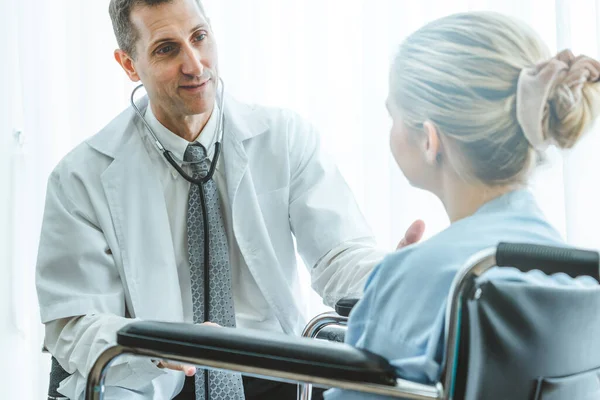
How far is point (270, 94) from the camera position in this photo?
7.30 feet

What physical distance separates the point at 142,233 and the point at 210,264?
0.16 metres

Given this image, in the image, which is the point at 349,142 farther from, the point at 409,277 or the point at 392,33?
the point at 409,277

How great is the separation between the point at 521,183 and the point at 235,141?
0.86 m

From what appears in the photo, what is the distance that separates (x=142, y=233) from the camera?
162 cm

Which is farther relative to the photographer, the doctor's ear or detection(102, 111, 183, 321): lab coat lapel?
the doctor's ear

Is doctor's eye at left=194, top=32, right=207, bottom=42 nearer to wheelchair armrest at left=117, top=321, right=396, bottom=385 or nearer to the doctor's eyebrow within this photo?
the doctor's eyebrow

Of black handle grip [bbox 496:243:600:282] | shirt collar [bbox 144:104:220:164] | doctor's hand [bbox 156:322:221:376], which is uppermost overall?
shirt collar [bbox 144:104:220:164]

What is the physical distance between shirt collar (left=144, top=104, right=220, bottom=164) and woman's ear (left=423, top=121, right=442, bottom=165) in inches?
30.8

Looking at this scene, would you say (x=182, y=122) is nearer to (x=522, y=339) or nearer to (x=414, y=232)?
(x=414, y=232)

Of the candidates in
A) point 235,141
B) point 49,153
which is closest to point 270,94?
point 235,141

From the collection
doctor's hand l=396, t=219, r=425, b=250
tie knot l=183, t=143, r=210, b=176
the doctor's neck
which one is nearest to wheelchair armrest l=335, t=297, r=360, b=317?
doctor's hand l=396, t=219, r=425, b=250

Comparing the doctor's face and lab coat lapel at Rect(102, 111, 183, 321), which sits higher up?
the doctor's face

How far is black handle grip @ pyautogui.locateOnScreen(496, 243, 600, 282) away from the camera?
707 mm

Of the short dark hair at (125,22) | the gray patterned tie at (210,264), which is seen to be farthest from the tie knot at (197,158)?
the short dark hair at (125,22)
